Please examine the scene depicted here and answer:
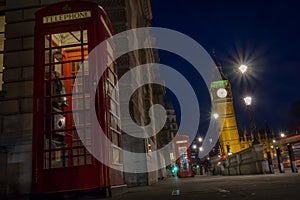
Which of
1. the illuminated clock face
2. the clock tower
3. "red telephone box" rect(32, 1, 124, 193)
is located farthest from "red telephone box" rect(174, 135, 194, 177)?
the illuminated clock face

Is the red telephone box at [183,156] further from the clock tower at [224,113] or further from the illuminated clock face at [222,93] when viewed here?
the illuminated clock face at [222,93]

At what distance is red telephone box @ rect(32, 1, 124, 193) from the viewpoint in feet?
16.9

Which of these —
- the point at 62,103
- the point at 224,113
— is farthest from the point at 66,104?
the point at 224,113

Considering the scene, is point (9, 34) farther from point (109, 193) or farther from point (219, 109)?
point (219, 109)

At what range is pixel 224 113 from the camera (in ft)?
284

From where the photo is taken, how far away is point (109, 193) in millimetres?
5281

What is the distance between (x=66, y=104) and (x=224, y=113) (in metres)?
84.6

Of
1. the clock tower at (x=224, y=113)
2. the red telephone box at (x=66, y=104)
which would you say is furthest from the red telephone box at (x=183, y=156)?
the clock tower at (x=224, y=113)

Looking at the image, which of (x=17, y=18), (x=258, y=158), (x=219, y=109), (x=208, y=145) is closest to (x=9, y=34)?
(x=17, y=18)

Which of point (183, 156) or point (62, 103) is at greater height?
point (62, 103)

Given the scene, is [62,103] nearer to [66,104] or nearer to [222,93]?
[66,104]

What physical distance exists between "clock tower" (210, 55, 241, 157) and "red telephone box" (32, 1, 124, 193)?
81576mm

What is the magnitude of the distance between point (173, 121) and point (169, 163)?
31223mm

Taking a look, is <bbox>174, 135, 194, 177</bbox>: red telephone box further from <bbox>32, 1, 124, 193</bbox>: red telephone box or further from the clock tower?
the clock tower
